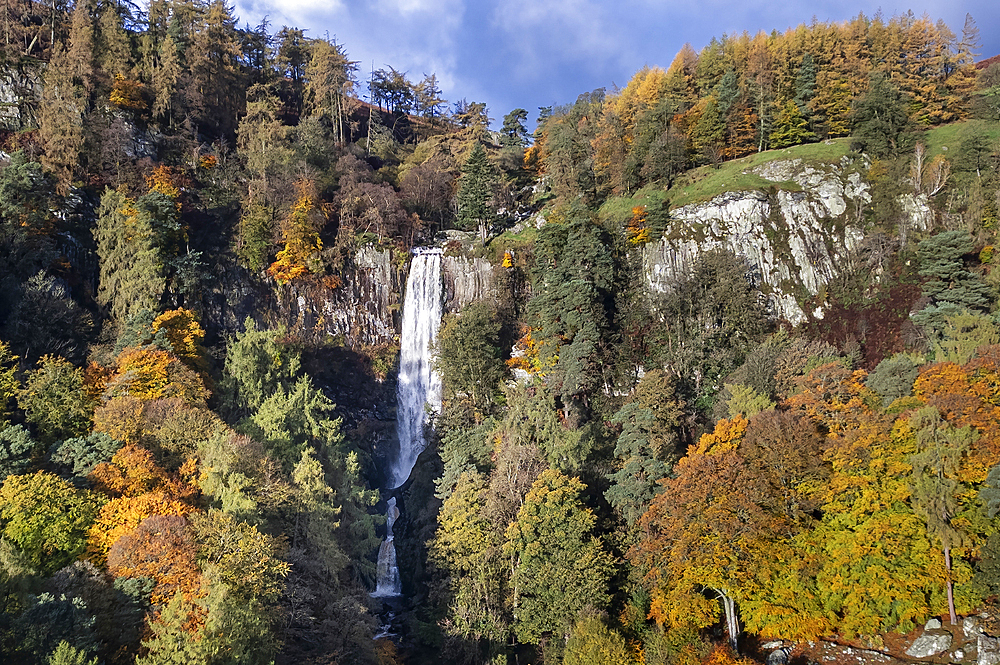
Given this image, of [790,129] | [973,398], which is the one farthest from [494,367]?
[790,129]

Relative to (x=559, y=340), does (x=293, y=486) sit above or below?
below

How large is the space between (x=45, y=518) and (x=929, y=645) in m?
36.2

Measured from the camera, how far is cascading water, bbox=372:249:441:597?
46625 millimetres

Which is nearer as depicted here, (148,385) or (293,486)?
(293,486)

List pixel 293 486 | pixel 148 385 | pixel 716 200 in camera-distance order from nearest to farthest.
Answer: pixel 293 486
pixel 148 385
pixel 716 200

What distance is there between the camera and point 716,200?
146ft

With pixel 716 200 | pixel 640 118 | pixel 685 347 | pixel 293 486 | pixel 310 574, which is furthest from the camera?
pixel 640 118

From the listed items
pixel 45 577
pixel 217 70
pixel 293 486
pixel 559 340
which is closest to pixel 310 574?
pixel 293 486

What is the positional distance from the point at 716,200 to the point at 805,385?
19.0 m

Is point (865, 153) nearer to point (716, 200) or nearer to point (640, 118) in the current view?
point (716, 200)

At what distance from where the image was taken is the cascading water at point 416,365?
46625 millimetres

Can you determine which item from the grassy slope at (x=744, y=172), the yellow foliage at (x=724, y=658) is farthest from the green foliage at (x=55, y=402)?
the grassy slope at (x=744, y=172)

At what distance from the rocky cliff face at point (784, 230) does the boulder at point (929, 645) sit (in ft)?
69.3

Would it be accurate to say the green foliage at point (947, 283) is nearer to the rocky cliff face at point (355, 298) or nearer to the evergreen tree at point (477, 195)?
the rocky cliff face at point (355, 298)
